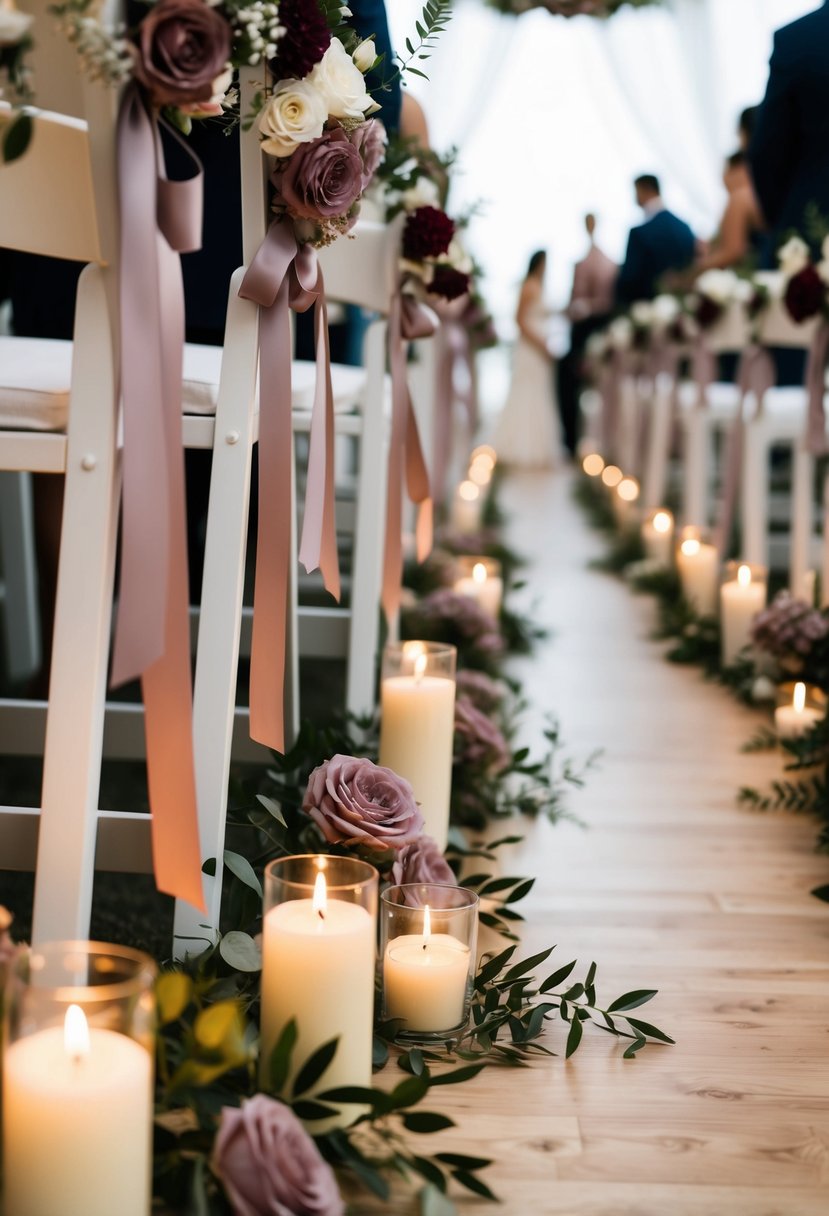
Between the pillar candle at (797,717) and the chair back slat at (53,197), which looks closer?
the chair back slat at (53,197)

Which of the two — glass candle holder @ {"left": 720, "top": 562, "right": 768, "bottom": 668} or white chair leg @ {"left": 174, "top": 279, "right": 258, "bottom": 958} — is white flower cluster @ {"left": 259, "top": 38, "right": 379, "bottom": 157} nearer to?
white chair leg @ {"left": 174, "top": 279, "right": 258, "bottom": 958}

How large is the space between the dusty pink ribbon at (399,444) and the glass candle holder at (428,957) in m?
0.81

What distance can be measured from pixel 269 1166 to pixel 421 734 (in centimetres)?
78

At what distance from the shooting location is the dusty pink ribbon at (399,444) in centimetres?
197

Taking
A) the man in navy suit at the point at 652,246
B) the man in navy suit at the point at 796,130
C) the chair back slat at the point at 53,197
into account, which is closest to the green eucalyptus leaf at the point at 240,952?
the chair back slat at the point at 53,197

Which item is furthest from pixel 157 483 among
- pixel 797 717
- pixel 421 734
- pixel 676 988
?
pixel 797 717

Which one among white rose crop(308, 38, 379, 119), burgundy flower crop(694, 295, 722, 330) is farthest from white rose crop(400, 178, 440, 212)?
burgundy flower crop(694, 295, 722, 330)

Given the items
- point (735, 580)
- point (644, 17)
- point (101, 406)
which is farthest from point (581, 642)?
point (644, 17)

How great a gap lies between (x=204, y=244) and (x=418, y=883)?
121 centimetres

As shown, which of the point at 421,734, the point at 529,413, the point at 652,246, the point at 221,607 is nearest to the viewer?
the point at 221,607

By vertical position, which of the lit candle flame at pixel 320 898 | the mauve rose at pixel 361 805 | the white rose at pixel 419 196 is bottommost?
the lit candle flame at pixel 320 898

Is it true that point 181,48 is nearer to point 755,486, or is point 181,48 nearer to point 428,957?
point 428,957

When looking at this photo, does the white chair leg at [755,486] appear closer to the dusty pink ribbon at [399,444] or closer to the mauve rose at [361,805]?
the dusty pink ribbon at [399,444]

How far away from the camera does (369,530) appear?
2.15 metres
